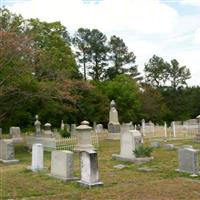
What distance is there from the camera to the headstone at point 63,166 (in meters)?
12.6

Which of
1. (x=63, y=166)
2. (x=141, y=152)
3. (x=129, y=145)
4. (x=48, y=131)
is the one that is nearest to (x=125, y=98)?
(x=48, y=131)

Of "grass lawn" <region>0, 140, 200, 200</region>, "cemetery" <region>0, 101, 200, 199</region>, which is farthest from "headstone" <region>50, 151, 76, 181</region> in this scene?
"grass lawn" <region>0, 140, 200, 200</region>

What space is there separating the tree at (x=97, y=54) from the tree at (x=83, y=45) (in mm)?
637

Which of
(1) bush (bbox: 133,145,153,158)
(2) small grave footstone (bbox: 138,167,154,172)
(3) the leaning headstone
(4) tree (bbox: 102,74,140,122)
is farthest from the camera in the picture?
(4) tree (bbox: 102,74,140,122)

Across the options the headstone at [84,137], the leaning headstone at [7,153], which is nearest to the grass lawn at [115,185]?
the leaning headstone at [7,153]

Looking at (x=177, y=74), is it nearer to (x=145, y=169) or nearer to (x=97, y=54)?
(x=97, y=54)

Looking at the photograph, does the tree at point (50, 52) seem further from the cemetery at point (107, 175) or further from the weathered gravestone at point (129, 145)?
the weathered gravestone at point (129, 145)

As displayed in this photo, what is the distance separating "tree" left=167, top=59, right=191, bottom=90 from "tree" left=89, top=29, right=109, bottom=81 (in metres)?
14.3

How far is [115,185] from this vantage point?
37.7 feet

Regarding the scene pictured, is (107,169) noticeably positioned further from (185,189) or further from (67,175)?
(185,189)

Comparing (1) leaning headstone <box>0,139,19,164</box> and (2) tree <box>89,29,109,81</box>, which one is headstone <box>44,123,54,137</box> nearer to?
(1) leaning headstone <box>0,139,19,164</box>

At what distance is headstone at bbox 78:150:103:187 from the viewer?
11344 mm

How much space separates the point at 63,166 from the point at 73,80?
14.2 metres

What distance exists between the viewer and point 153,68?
75438 millimetres
